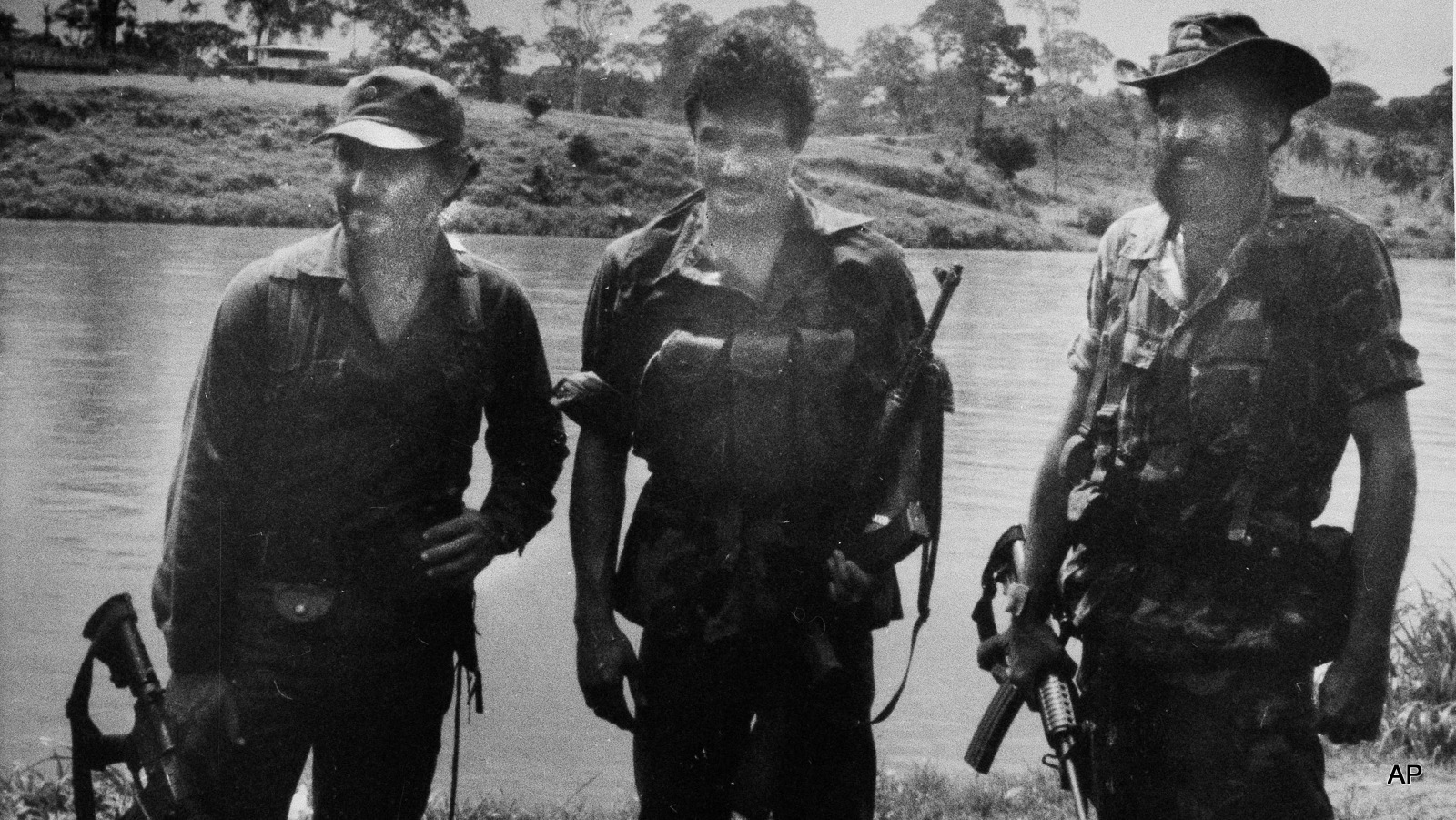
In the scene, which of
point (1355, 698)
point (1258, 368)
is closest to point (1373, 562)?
point (1355, 698)

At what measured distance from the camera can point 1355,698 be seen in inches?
112

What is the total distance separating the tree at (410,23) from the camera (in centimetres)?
409

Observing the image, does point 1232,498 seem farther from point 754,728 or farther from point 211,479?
point 211,479

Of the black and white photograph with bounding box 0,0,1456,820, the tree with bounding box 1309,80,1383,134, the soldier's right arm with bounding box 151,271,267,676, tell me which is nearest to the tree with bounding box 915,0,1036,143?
the black and white photograph with bounding box 0,0,1456,820

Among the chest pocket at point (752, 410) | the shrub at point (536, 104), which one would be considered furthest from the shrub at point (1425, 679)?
the shrub at point (536, 104)

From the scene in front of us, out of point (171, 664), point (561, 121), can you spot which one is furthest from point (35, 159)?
point (171, 664)

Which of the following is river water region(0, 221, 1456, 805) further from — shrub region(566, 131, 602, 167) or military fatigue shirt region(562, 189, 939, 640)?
military fatigue shirt region(562, 189, 939, 640)

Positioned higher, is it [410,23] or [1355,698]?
[410,23]

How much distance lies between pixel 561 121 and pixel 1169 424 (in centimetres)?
200

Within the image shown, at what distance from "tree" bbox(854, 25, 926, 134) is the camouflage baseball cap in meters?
1.42

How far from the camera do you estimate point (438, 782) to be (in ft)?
16.7

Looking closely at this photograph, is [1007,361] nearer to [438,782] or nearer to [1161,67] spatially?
[1161,67]

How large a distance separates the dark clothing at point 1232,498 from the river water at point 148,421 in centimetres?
91

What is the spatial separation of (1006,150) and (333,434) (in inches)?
86.3
